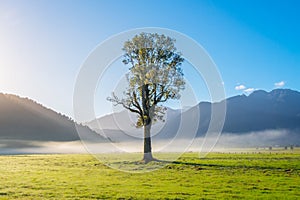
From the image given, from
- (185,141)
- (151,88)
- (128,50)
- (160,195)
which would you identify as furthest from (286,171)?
(128,50)

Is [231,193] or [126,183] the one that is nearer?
[231,193]

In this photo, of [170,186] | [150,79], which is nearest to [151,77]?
[150,79]

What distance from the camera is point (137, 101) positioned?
194ft

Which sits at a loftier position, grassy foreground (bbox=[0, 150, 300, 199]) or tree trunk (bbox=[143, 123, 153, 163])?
tree trunk (bbox=[143, 123, 153, 163])

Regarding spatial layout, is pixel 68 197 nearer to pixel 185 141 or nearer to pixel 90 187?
pixel 90 187

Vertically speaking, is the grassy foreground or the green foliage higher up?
the green foliage

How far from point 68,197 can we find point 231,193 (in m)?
11.7

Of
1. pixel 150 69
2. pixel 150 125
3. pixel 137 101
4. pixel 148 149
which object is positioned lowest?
pixel 148 149

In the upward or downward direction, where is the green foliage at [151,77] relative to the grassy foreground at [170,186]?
upward

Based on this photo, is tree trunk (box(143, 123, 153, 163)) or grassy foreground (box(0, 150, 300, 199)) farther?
tree trunk (box(143, 123, 153, 163))

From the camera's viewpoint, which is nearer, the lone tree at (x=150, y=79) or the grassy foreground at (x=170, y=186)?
the grassy foreground at (x=170, y=186)

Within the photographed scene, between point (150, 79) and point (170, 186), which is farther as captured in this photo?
point (150, 79)

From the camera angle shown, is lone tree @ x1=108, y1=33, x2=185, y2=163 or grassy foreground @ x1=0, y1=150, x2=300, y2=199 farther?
lone tree @ x1=108, y1=33, x2=185, y2=163

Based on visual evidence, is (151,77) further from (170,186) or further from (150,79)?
(170,186)
